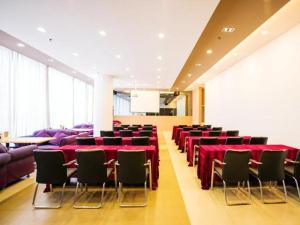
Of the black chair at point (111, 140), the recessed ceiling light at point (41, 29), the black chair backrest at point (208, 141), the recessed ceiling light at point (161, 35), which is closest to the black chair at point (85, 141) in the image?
the black chair at point (111, 140)

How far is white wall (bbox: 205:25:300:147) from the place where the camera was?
4957mm

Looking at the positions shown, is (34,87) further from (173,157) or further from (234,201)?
(234,201)

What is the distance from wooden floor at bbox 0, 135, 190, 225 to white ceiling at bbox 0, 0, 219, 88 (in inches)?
133

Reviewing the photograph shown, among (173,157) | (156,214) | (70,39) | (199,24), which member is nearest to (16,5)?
(70,39)

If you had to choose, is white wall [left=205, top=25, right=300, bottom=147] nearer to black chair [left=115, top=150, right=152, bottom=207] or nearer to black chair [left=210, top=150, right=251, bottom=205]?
black chair [left=210, top=150, right=251, bottom=205]

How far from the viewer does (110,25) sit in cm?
419

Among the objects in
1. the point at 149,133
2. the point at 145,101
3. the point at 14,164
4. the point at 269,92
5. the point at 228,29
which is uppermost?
the point at 228,29

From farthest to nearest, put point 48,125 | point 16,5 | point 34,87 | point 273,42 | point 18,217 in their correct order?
point 48,125
point 34,87
point 273,42
point 16,5
point 18,217

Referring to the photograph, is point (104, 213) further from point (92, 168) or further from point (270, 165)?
point (270, 165)

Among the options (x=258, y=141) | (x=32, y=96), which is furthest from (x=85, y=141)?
(x=32, y=96)

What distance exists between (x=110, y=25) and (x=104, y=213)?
3.60 meters

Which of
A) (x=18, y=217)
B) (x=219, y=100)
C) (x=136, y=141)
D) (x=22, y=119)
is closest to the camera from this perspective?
(x=18, y=217)

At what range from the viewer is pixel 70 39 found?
16.4 feet

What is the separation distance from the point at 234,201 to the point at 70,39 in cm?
510
